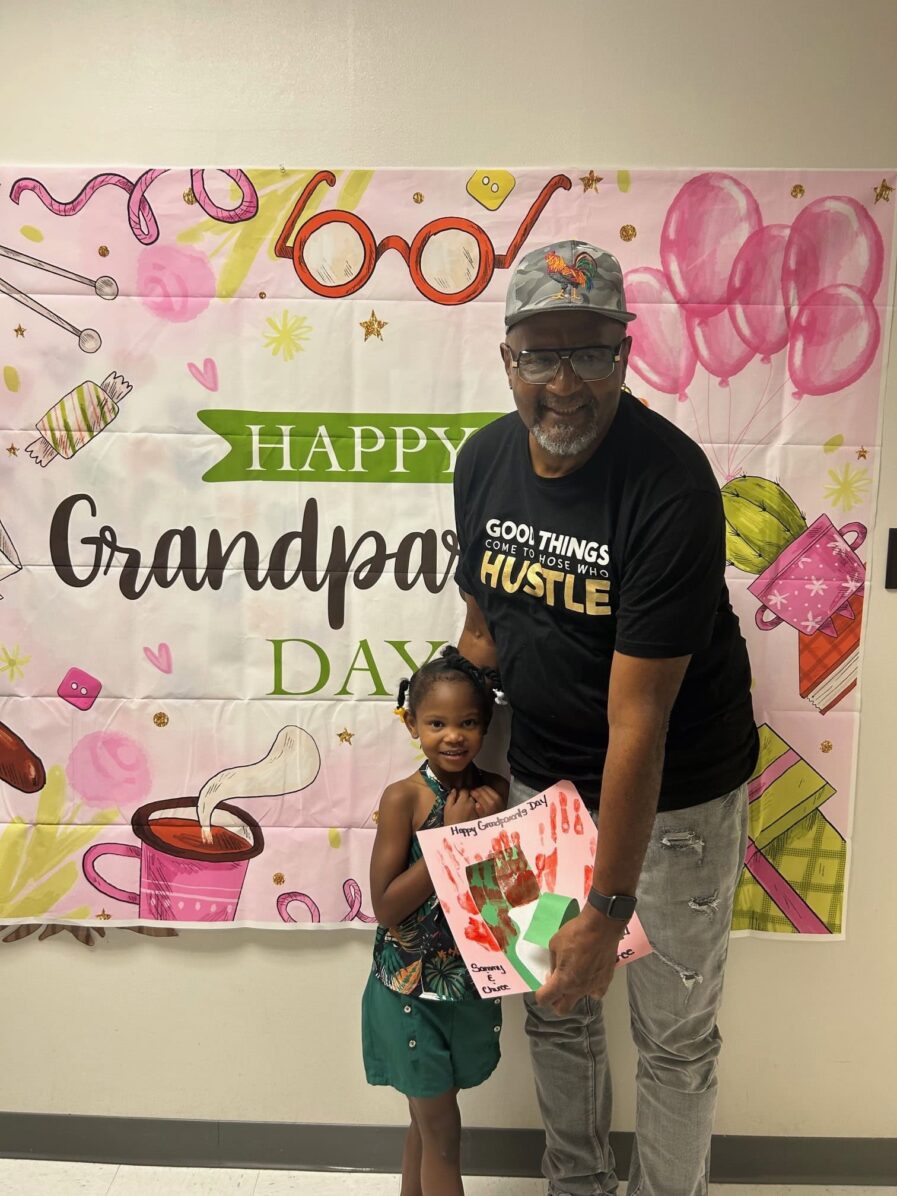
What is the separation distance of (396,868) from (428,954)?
5.6 inches

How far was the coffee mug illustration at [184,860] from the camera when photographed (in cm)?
167

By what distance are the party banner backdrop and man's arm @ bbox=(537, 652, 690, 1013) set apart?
1.61 feet

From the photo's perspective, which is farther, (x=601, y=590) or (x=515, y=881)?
(x=515, y=881)

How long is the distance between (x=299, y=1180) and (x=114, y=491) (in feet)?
4.31

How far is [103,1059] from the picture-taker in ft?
5.78

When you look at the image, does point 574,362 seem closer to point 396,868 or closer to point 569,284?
point 569,284

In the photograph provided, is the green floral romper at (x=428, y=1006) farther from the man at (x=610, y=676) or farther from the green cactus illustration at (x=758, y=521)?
the green cactus illustration at (x=758, y=521)

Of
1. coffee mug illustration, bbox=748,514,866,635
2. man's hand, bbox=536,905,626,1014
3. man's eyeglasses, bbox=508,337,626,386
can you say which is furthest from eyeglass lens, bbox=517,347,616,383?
man's hand, bbox=536,905,626,1014

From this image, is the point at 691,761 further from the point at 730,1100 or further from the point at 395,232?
the point at 395,232

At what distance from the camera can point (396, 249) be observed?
1533mm

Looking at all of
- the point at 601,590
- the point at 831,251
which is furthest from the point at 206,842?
the point at 831,251

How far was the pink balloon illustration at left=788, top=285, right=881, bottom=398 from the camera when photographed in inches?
59.9

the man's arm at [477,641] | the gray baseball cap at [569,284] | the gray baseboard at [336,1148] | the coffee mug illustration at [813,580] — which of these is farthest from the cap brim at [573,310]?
the gray baseboard at [336,1148]

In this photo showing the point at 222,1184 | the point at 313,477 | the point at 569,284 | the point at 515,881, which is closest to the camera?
the point at 569,284
